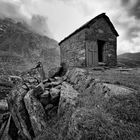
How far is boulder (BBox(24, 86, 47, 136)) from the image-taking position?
14.8 ft

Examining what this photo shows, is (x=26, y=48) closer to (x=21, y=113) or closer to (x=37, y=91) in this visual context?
(x=37, y=91)

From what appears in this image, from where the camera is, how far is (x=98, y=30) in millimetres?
10648

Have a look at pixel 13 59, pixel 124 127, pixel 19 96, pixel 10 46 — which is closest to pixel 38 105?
pixel 19 96

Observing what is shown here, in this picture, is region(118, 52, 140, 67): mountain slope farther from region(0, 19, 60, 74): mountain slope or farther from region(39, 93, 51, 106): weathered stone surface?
region(0, 19, 60, 74): mountain slope

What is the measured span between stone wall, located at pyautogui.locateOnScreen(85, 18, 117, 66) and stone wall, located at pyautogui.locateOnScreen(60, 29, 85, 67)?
0.83m

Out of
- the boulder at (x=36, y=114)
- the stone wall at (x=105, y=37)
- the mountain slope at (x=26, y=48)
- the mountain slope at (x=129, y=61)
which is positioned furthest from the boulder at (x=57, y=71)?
the mountain slope at (x=26, y=48)

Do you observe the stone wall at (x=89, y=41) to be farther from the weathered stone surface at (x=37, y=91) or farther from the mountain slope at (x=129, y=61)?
the mountain slope at (x=129, y=61)

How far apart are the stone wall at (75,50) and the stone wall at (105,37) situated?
83cm

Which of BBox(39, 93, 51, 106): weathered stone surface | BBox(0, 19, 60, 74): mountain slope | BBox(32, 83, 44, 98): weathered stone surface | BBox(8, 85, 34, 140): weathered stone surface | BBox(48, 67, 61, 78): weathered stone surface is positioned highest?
BBox(0, 19, 60, 74): mountain slope

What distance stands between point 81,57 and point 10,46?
43829 millimetres

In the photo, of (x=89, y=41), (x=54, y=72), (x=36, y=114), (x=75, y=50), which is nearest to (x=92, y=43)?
(x=89, y=41)

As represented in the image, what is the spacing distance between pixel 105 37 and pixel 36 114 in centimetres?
1060

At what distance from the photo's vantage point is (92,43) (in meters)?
10.2

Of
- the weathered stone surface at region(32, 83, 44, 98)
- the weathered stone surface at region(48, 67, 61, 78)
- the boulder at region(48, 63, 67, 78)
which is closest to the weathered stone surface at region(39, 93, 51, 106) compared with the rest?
the weathered stone surface at region(32, 83, 44, 98)
